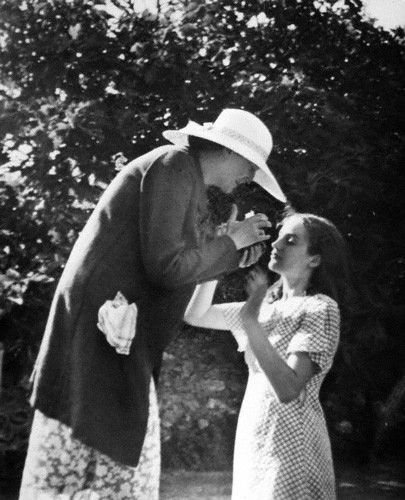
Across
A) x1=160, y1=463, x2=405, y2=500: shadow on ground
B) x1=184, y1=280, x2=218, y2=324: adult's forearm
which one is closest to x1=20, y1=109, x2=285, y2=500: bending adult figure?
x1=184, y1=280, x2=218, y2=324: adult's forearm

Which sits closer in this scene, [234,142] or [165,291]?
[165,291]

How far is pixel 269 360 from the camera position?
2.63 m

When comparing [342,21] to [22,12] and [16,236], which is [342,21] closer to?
[22,12]

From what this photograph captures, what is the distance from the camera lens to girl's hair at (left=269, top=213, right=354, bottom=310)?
3100 mm

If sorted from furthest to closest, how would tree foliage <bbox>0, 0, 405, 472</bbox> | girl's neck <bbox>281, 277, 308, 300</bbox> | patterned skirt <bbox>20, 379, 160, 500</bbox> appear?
tree foliage <bbox>0, 0, 405, 472</bbox>, girl's neck <bbox>281, 277, 308, 300</bbox>, patterned skirt <bbox>20, 379, 160, 500</bbox>

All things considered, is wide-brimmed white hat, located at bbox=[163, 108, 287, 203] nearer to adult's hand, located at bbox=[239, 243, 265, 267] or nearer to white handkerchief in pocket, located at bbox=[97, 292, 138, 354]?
adult's hand, located at bbox=[239, 243, 265, 267]

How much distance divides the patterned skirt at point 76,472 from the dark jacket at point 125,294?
0.14 ft

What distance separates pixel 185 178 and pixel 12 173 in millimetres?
4333

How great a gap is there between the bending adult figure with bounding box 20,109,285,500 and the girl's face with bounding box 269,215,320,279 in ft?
3.24

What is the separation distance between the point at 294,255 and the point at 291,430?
74 cm

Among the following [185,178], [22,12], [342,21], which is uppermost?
[342,21]

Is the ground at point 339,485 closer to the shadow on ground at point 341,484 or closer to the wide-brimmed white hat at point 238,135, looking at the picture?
the shadow on ground at point 341,484

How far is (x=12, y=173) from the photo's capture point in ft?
20.2

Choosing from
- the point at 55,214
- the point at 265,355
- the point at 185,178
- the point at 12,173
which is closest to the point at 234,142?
the point at 185,178
